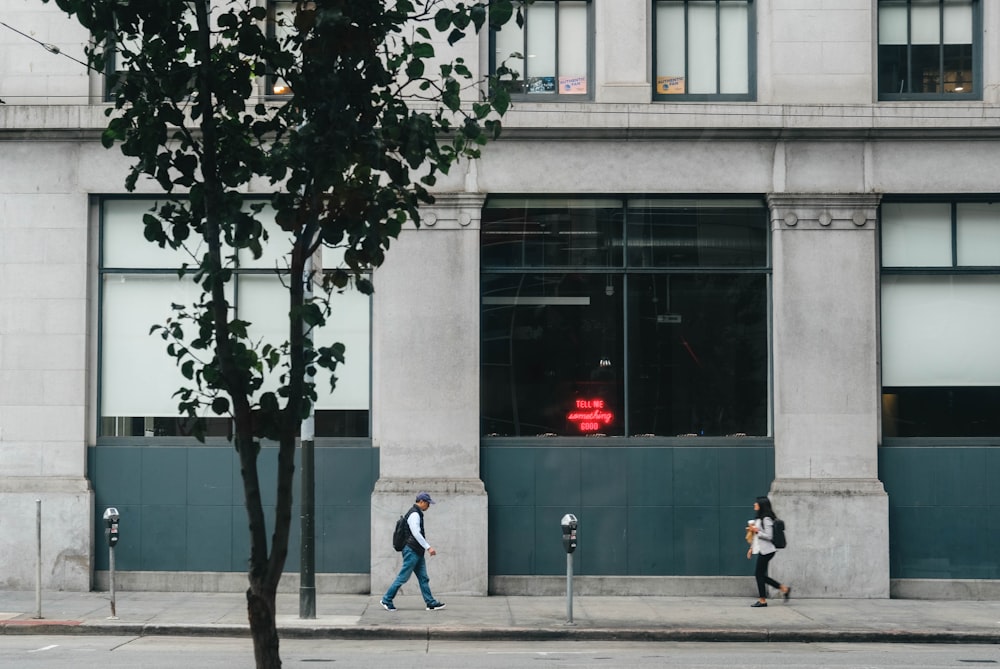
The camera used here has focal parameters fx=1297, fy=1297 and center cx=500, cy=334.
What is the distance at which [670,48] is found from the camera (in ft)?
65.2

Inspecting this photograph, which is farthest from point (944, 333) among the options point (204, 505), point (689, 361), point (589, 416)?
point (204, 505)

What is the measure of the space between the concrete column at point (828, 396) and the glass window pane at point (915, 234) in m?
0.47

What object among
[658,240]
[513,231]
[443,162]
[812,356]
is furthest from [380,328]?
[443,162]

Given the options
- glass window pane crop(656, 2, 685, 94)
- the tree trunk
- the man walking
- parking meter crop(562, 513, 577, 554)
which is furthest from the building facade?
the tree trunk

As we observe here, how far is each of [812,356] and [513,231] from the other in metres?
4.82

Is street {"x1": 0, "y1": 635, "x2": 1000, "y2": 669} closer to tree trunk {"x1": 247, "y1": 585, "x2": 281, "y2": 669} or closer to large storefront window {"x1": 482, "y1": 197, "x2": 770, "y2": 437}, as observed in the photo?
large storefront window {"x1": 482, "y1": 197, "x2": 770, "y2": 437}

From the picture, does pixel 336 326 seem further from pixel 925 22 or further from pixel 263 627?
pixel 263 627

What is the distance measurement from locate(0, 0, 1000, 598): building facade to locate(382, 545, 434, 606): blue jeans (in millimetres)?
1616

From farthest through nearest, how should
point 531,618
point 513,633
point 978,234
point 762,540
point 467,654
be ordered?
point 978,234 → point 762,540 → point 531,618 → point 513,633 → point 467,654

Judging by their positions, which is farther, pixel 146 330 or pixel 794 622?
pixel 146 330

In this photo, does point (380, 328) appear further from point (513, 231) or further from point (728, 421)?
point (728, 421)

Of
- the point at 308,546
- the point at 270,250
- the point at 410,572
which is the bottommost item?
the point at 410,572

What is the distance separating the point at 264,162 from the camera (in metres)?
6.62

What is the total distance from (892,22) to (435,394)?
8993mm
